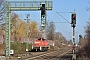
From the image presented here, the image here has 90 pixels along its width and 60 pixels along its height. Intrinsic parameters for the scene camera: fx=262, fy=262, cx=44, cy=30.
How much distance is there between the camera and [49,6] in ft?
125

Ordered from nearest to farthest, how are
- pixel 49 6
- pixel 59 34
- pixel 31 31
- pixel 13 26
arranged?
1. pixel 49 6
2. pixel 13 26
3. pixel 31 31
4. pixel 59 34

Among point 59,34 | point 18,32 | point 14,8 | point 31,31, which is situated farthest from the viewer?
point 59,34

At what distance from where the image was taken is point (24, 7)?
40250 mm

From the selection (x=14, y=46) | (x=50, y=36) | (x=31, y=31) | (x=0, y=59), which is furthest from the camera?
(x=50, y=36)

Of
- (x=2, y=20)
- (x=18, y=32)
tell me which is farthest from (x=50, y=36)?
(x=2, y=20)

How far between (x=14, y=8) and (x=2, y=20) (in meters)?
26.2

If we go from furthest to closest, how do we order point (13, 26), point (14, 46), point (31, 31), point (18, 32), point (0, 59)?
point (31, 31)
point (18, 32)
point (13, 26)
point (14, 46)
point (0, 59)

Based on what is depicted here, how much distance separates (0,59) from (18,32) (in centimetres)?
6849

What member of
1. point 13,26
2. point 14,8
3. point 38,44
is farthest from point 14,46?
point 13,26

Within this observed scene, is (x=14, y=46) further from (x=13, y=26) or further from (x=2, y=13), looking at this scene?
(x=13, y=26)

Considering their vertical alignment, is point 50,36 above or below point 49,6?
below

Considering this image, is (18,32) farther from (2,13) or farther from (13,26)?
(2,13)

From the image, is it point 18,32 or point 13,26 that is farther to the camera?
point 18,32

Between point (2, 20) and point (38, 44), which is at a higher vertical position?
point (2, 20)
